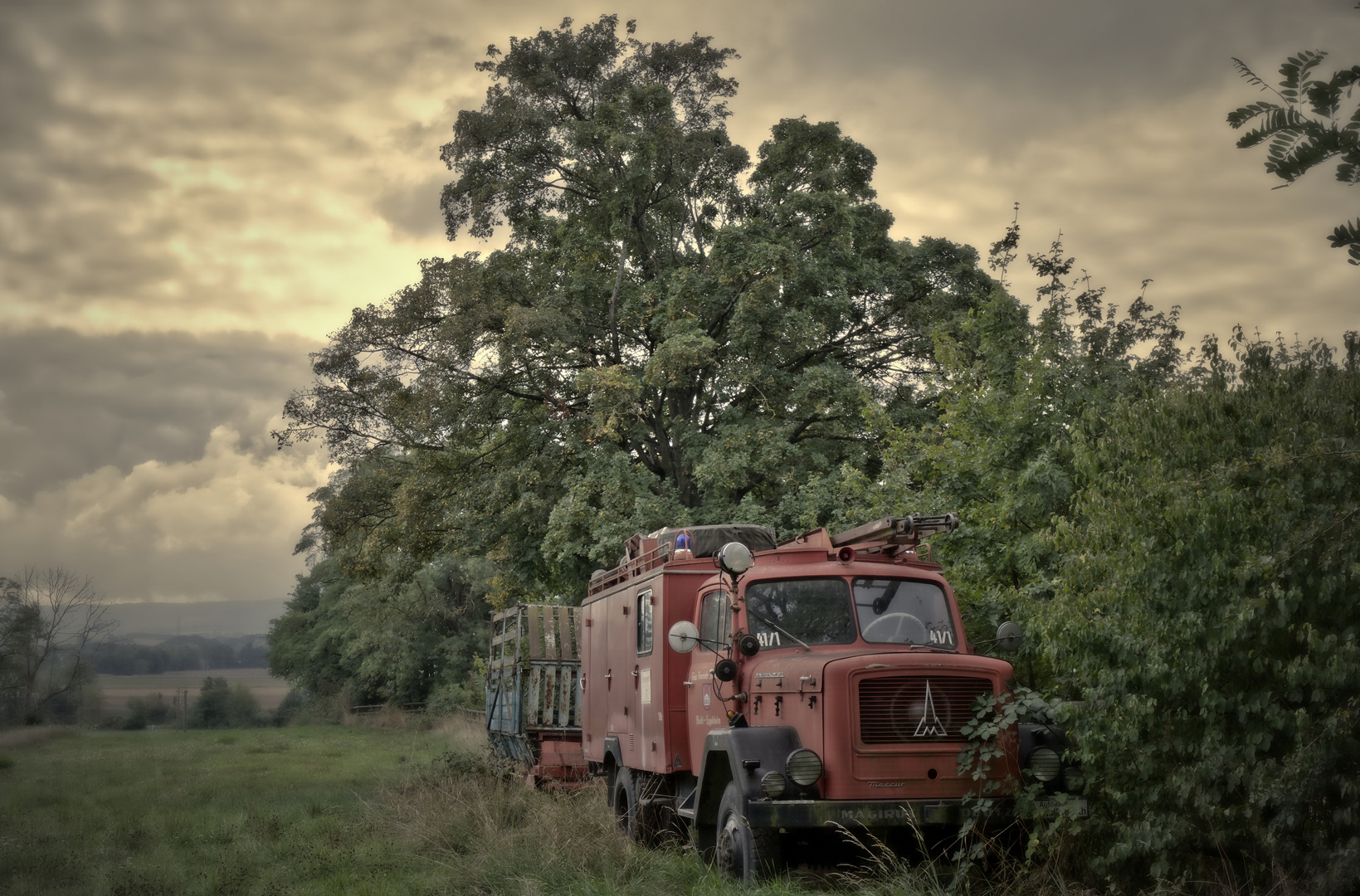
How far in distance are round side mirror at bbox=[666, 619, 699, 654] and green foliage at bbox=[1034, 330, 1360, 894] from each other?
2.77 metres

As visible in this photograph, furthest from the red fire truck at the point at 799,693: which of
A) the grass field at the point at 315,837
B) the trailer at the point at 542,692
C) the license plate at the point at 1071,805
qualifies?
the trailer at the point at 542,692

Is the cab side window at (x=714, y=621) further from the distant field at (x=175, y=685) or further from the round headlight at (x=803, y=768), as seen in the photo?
the distant field at (x=175, y=685)

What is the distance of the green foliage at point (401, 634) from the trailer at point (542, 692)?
31270 mm

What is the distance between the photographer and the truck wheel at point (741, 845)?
789cm

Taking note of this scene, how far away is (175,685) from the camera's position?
53.0 meters

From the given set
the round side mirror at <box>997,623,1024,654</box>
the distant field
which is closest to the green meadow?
the round side mirror at <box>997,623,1024,654</box>

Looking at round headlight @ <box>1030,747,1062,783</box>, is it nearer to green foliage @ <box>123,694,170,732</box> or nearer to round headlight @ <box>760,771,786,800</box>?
round headlight @ <box>760,771,786,800</box>

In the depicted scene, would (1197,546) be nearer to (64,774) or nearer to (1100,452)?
(1100,452)

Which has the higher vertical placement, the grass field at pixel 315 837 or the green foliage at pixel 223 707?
the grass field at pixel 315 837

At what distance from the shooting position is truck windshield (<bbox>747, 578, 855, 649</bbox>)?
349 inches

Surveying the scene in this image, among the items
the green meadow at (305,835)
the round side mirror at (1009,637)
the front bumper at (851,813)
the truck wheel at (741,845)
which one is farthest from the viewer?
the green meadow at (305,835)

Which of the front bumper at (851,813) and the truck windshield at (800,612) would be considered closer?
the front bumper at (851,813)

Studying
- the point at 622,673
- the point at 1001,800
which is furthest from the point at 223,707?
the point at 1001,800

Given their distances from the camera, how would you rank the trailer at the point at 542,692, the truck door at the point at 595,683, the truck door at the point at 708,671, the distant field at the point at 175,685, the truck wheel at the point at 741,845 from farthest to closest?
the distant field at the point at 175,685, the trailer at the point at 542,692, the truck door at the point at 595,683, the truck door at the point at 708,671, the truck wheel at the point at 741,845
